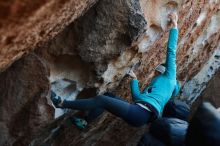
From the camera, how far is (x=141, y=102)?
13.7 ft

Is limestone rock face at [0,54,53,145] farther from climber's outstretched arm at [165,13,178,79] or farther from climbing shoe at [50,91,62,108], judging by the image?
climber's outstretched arm at [165,13,178,79]

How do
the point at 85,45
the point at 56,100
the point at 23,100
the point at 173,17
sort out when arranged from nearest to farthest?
the point at 23,100
the point at 85,45
the point at 56,100
the point at 173,17

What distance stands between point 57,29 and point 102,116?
7.23ft

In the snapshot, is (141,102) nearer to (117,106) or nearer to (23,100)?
(117,106)

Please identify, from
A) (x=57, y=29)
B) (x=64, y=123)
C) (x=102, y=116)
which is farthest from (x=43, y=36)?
(x=102, y=116)

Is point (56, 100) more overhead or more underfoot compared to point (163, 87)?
more underfoot

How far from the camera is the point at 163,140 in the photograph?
3.35 m

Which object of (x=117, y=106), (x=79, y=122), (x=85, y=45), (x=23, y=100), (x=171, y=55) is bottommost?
(x=79, y=122)

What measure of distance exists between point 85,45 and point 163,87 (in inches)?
33.9

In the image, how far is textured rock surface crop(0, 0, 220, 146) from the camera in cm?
275

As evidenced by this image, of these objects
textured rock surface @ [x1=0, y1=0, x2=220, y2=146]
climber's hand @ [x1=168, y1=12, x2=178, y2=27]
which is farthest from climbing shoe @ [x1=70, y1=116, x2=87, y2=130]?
climber's hand @ [x1=168, y1=12, x2=178, y2=27]

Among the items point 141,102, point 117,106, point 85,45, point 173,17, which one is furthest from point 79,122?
point 173,17

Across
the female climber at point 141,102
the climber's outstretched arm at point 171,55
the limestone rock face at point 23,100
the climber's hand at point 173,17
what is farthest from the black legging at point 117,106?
the climber's hand at point 173,17

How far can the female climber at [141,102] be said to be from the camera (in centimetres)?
412
